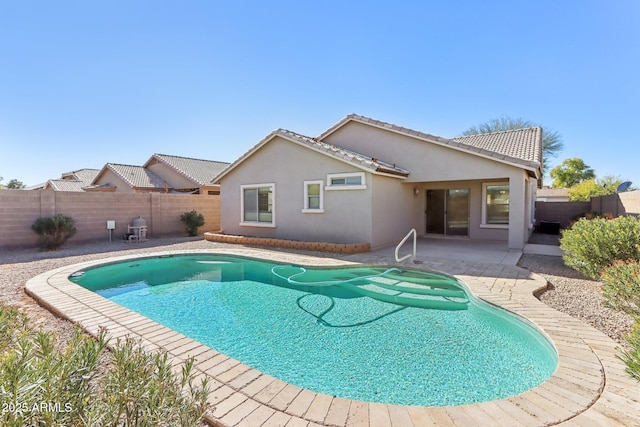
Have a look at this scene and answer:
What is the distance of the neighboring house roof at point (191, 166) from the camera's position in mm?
31078

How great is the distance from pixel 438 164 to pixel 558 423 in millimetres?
12262

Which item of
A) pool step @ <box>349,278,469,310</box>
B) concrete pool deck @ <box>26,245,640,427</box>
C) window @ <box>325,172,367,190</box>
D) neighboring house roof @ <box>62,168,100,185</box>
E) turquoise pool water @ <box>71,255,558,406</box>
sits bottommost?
turquoise pool water @ <box>71,255,558,406</box>

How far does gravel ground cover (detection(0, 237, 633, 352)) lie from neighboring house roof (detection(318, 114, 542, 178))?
3.85 metres

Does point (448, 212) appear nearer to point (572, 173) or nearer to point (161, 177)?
point (161, 177)

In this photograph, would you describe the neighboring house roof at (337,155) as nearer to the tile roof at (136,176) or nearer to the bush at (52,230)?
the bush at (52,230)

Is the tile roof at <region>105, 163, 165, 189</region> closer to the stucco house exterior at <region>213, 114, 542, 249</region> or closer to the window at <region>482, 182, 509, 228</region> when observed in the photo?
the stucco house exterior at <region>213, 114, 542, 249</region>

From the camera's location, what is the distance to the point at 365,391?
433cm

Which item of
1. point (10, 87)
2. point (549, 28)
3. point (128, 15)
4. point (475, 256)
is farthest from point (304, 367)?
point (10, 87)

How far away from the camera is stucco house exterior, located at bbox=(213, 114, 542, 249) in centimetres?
1319

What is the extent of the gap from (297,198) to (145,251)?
24.1 ft

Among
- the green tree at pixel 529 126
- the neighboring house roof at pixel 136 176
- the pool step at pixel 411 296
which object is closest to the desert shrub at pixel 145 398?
the pool step at pixel 411 296

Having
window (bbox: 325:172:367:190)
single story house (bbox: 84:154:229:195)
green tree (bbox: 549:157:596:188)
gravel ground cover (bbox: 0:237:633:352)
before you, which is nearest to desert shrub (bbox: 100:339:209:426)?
gravel ground cover (bbox: 0:237:633:352)

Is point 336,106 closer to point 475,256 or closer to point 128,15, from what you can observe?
point 128,15

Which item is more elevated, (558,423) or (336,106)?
(336,106)
